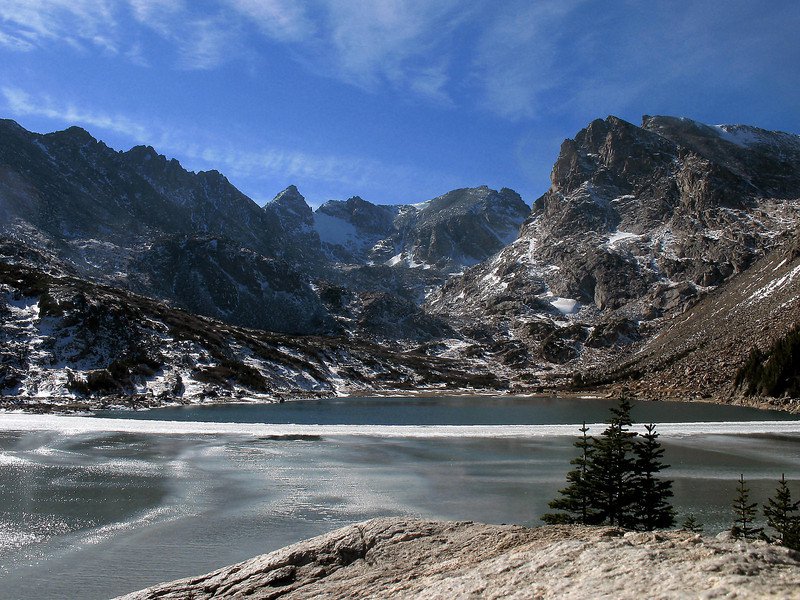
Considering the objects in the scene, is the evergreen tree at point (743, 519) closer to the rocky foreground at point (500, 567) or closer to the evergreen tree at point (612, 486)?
the evergreen tree at point (612, 486)

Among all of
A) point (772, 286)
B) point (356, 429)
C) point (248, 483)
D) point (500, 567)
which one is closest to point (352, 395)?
point (356, 429)

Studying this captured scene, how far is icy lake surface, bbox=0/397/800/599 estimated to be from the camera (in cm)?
2033

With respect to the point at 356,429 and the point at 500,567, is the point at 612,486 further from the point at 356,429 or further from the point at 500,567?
the point at 356,429

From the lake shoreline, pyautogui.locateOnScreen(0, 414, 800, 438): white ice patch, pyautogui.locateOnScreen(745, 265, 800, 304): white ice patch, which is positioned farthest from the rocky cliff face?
pyautogui.locateOnScreen(745, 265, 800, 304): white ice patch

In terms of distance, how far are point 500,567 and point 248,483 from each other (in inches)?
1033

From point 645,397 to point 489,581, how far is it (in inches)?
4960

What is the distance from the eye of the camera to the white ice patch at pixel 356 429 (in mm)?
60531

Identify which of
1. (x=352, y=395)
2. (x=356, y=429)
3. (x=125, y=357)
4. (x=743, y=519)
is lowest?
(x=352, y=395)

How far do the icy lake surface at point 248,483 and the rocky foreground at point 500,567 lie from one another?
7.38 m

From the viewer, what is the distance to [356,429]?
65500 mm

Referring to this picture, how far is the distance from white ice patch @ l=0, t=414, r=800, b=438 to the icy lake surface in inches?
9.3

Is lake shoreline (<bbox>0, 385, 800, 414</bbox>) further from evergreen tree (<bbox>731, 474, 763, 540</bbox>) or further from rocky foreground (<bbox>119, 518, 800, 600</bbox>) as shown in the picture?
rocky foreground (<bbox>119, 518, 800, 600</bbox>)

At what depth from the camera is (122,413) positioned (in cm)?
8781

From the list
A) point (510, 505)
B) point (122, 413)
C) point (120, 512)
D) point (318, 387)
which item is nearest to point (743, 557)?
point (510, 505)
